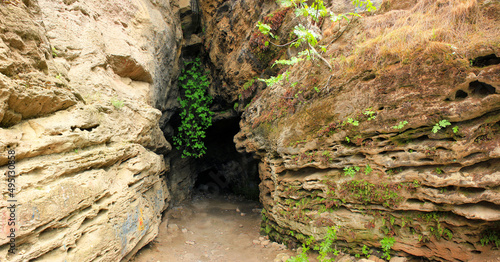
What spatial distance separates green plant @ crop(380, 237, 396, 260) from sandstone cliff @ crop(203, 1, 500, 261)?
0.09m

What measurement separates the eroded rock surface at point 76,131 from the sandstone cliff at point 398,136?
154 inches

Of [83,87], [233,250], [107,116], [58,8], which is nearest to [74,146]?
[107,116]

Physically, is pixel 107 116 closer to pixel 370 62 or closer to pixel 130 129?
pixel 130 129

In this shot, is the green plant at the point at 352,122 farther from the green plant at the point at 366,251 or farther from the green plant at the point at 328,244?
the green plant at the point at 366,251

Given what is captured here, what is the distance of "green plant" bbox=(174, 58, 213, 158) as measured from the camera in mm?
11055

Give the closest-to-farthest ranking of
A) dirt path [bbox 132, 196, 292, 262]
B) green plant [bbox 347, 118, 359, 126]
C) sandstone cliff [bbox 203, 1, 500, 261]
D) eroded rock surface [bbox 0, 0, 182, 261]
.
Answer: eroded rock surface [bbox 0, 0, 182, 261], sandstone cliff [bbox 203, 1, 500, 261], green plant [bbox 347, 118, 359, 126], dirt path [bbox 132, 196, 292, 262]

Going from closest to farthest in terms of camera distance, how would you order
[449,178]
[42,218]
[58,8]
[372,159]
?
[42,218] < [449,178] < [372,159] < [58,8]

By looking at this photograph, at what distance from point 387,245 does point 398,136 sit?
221 centimetres

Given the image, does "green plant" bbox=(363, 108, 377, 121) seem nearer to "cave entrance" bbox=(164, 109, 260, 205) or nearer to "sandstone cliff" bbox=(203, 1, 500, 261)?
"sandstone cliff" bbox=(203, 1, 500, 261)

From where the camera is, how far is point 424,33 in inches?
186

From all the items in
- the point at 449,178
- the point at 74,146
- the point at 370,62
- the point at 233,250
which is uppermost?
the point at 370,62

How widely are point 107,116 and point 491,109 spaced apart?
735 centimetres

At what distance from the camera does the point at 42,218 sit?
3.50 meters

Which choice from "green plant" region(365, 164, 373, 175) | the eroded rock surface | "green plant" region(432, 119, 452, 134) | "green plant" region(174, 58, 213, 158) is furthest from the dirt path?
"green plant" region(432, 119, 452, 134)
